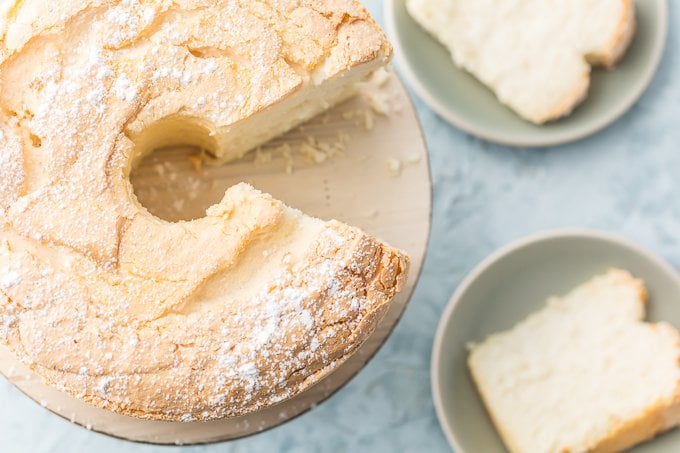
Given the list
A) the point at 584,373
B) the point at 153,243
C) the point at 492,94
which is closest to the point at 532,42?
the point at 492,94

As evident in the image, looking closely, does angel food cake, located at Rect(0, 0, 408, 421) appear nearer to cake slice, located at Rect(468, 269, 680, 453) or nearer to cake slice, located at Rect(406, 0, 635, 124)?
cake slice, located at Rect(468, 269, 680, 453)

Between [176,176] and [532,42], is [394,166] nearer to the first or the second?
[176,176]

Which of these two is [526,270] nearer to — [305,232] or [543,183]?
[543,183]

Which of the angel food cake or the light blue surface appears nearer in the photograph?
the angel food cake

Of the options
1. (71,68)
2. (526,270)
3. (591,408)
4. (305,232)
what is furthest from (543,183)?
(71,68)

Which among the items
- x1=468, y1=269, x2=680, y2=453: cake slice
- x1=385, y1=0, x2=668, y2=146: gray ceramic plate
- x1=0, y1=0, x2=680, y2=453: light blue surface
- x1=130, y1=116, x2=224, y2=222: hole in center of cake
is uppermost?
x1=130, y1=116, x2=224, y2=222: hole in center of cake

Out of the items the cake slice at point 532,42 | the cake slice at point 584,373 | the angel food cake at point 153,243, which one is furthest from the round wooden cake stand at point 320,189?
the cake slice at point 584,373

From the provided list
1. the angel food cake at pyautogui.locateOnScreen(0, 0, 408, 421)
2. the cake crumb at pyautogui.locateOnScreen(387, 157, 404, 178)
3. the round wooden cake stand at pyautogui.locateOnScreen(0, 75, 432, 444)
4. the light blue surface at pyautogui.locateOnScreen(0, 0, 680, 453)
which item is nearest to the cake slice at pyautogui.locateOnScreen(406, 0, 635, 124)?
the light blue surface at pyautogui.locateOnScreen(0, 0, 680, 453)
